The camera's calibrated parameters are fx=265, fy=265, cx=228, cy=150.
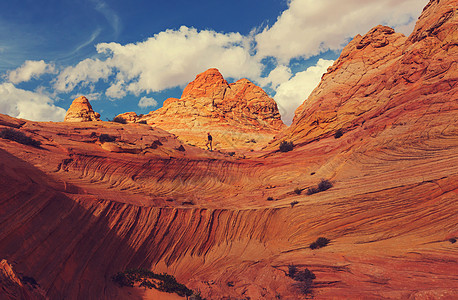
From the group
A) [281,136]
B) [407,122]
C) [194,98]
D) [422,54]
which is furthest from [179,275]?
[194,98]

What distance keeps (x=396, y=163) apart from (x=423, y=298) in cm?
1202

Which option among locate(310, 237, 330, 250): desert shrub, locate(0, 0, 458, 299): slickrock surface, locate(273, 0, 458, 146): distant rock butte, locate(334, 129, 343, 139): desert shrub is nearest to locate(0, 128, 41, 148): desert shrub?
locate(0, 0, 458, 299): slickrock surface

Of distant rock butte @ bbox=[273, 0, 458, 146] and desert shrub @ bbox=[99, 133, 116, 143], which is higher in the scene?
distant rock butte @ bbox=[273, 0, 458, 146]

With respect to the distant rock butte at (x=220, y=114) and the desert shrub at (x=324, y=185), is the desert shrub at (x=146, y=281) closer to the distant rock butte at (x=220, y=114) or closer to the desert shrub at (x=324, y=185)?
the desert shrub at (x=324, y=185)

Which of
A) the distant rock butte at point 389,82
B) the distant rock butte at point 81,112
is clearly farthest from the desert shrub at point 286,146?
the distant rock butte at point 81,112

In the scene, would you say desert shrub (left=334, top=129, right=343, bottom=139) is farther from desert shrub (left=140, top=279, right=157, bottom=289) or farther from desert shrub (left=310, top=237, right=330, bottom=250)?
desert shrub (left=140, top=279, right=157, bottom=289)

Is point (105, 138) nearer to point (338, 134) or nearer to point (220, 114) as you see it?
point (338, 134)

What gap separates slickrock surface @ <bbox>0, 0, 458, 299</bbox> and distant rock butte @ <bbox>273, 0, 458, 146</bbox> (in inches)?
8.3

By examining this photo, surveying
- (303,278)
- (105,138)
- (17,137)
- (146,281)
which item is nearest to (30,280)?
(146,281)

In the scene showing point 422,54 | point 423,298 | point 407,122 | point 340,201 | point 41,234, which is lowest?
point 41,234

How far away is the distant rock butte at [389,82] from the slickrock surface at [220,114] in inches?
1289

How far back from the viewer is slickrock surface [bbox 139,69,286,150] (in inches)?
2936

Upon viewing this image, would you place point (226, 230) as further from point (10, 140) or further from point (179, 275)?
point (10, 140)

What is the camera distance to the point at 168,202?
1991 cm
